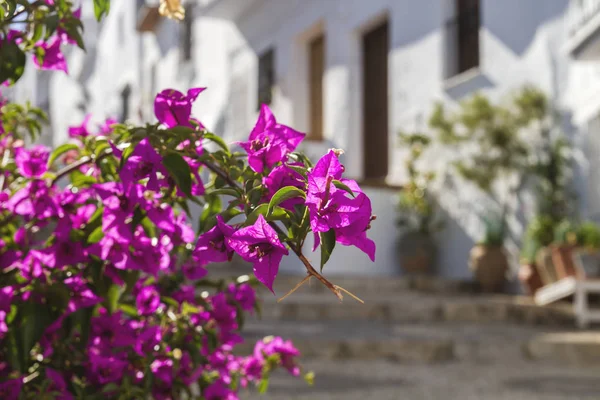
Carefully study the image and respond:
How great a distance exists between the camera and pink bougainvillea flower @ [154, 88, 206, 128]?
121 centimetres

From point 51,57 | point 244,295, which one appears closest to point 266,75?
point 244,295

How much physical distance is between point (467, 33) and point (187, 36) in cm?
730

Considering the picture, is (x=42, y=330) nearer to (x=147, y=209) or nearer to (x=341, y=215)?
(x=147, y=209)

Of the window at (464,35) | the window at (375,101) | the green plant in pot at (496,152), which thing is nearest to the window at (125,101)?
the window at (375,101)

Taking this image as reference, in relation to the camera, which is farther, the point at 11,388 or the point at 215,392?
the point at 215,392

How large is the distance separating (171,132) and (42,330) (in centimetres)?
49

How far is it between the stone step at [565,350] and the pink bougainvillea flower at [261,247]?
4458mm

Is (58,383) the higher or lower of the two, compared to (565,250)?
lower

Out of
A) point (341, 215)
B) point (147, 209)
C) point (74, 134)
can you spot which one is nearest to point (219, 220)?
point (341, 215)

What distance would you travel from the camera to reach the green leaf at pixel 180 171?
118 cm

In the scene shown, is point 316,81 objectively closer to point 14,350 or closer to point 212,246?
point 14,350

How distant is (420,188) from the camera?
26.8 ft

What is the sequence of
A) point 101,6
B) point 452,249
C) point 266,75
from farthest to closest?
1. point 266,75
2. point 452,249
3. point 101,6

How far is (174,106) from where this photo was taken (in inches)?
48.1
